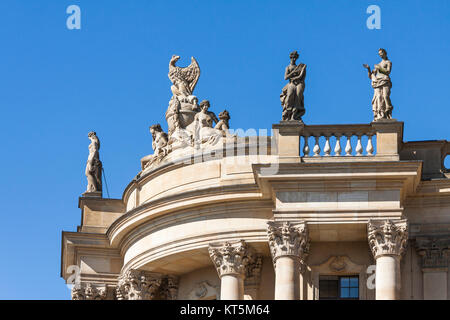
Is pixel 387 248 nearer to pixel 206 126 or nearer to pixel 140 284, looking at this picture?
pixel 206 126

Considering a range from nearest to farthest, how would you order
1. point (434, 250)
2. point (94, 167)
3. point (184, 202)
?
1. point (434, 250)
2. point (184, 202)
3. point (94, 167)

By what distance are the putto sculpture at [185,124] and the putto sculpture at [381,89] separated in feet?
16.6

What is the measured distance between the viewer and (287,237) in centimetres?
4241

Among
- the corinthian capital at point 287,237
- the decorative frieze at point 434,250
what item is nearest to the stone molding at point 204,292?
the corinthian capital at point 287,237

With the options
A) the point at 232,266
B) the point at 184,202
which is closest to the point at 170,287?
the point at 184,202

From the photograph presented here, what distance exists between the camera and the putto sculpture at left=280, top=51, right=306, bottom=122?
43.9 metres

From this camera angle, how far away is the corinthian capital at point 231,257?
44.2 m

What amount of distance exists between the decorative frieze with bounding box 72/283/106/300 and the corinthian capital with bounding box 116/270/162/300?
189 cm

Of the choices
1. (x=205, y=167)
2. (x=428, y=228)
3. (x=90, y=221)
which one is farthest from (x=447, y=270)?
(x=90, y=221)

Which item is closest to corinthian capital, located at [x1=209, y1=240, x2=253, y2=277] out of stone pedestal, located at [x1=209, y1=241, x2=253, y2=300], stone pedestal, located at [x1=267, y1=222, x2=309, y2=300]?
stone pedestal, located at [x1=209, y1=241, x2=253, y2=300]

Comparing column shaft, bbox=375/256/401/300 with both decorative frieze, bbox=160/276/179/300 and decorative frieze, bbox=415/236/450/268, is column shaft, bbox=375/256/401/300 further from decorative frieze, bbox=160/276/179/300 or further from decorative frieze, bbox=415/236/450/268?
decorative frieze, bbox=160/276/179/300

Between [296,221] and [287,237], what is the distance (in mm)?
547
